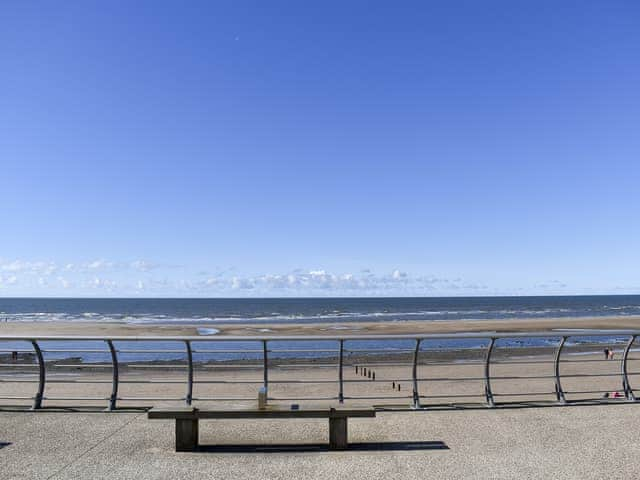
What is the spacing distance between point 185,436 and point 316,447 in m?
1.42

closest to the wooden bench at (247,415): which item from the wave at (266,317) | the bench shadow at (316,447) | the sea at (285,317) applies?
the bench shadow at (316,447)

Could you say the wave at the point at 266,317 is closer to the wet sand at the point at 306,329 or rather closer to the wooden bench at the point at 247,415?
the wet sand at the point at 306,329

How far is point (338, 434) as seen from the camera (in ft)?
19.2

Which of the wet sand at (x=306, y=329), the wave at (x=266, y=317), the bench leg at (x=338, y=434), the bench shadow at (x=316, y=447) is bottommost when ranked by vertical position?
the wave at (x=266, y=317)

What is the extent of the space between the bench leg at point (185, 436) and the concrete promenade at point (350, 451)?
0.12 metres

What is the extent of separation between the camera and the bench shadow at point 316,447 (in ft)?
19.3

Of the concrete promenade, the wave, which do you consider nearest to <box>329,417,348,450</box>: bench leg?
the concrete promenade

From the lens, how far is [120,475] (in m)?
5.11

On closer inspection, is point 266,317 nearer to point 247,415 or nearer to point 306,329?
point 306,329

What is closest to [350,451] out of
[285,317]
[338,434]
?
[338,434]

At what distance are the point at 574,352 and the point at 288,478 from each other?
78.7 feet

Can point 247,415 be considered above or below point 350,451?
above

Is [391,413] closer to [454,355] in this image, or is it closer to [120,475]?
[120,475]

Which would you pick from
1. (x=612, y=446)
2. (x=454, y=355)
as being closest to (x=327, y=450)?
(x=612, y=446)
